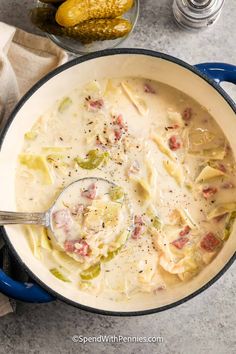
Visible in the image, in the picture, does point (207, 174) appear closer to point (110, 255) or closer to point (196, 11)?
point (110, 255)

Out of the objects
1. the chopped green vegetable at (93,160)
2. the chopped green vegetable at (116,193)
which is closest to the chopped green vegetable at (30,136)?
the chopped green vegetable at (93,160)

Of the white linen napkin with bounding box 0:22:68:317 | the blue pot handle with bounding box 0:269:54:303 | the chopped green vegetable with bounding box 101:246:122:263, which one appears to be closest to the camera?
the blue pot handle with bounding box 0:269:54:303

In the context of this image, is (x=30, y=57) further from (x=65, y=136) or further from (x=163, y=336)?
(x=163, y=336)

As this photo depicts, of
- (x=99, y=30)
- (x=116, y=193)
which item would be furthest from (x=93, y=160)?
(x=99, y=30)

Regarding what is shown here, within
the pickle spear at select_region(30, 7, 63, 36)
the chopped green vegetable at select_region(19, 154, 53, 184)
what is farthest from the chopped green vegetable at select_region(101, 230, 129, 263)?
the pickle spear at select_region(30, 7, 63, 36)

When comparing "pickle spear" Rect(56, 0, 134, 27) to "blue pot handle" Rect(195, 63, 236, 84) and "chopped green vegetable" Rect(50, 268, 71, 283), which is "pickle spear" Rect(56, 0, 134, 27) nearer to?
"blue pot handle" Rect(195, 63, 236, 84)

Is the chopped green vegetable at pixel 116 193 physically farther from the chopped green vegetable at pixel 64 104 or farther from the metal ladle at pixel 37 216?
the chopped green vegetable at pixel 64 104

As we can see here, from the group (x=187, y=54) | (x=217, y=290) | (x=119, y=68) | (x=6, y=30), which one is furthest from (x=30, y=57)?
(x=217, y=290)
